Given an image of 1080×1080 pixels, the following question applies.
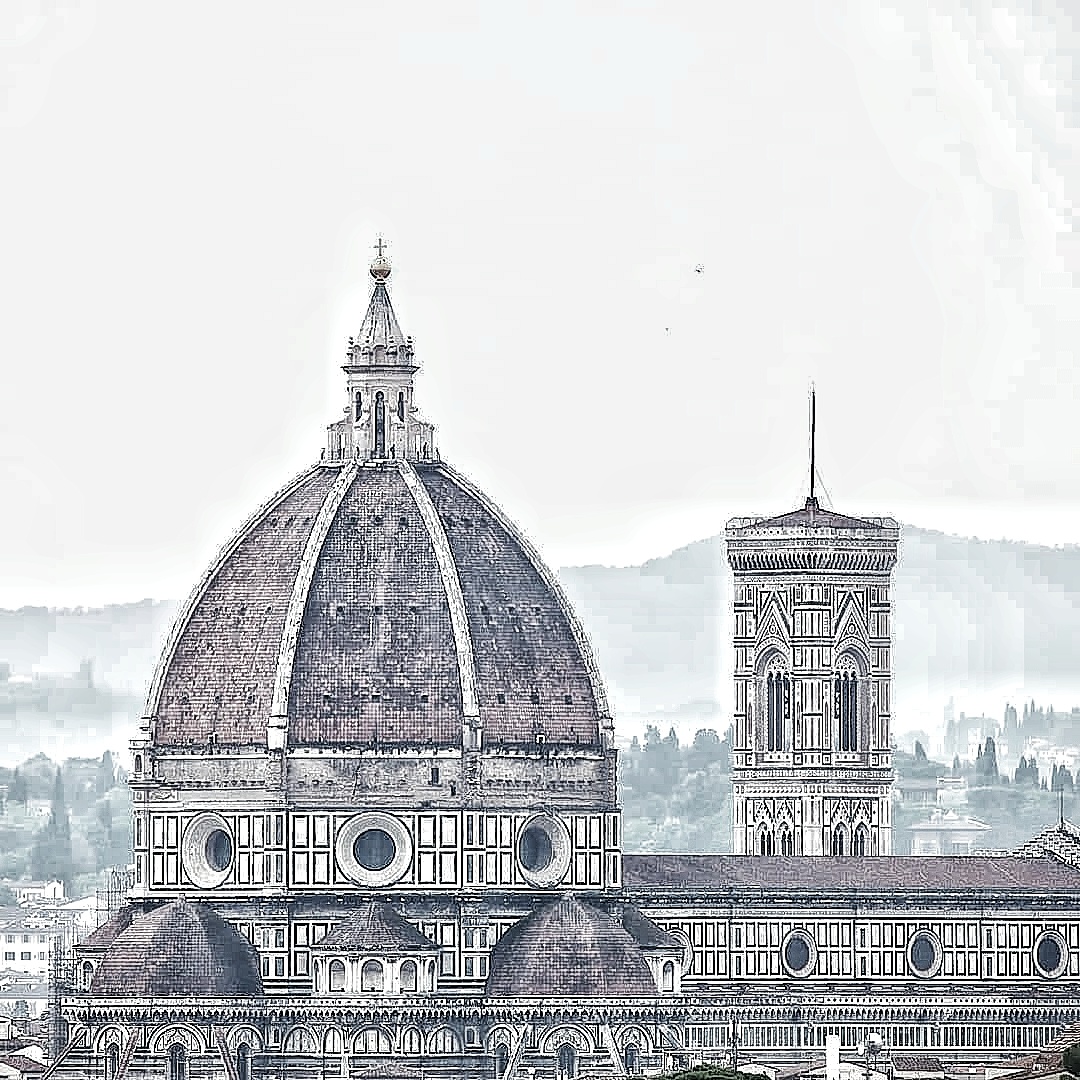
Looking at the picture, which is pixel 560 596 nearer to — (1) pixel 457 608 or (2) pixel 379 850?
(1) pixel 457 608

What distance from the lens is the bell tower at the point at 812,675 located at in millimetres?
161375

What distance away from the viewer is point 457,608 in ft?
477

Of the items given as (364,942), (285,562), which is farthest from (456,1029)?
(285,562)

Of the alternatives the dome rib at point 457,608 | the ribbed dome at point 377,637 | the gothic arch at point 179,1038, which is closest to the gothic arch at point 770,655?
the ribbed dome at point 377,637

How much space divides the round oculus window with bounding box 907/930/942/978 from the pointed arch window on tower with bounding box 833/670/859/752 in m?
17.5

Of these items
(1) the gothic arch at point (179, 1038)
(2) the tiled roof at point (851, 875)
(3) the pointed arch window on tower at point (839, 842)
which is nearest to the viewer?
(1) the gothic arch at point (179, 1038)

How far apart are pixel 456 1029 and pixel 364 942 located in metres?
2.74

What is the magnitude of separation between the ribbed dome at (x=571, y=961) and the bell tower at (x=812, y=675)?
18990mm

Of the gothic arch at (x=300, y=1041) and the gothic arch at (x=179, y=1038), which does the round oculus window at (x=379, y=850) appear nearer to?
the gothic arch at (x=300, y=1041)

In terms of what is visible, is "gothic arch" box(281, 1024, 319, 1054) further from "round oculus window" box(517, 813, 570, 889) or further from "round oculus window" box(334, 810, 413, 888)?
"round oculus window" box(517, 813, 570, 889)

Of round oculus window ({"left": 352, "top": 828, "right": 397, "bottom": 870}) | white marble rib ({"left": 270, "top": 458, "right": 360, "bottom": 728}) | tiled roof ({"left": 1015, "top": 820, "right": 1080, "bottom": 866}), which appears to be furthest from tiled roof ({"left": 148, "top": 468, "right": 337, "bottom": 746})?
tiled roof ({"left": 1015, "top": 820, "right": 1080, "bottom": 866})

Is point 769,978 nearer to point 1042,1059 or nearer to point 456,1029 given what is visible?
point 456,1029

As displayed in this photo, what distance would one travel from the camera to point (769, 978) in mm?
145250

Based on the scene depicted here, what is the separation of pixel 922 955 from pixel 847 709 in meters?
18.2
